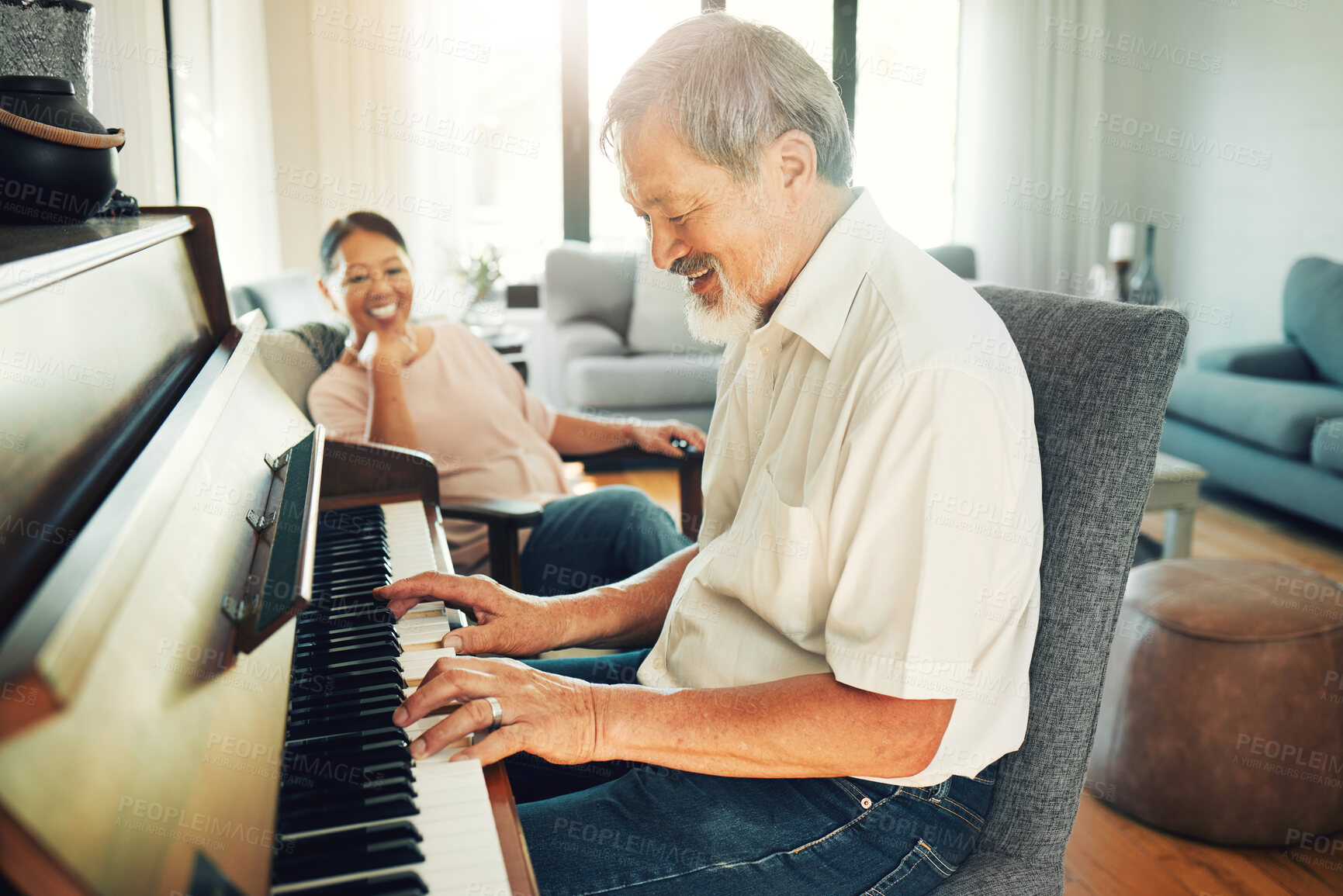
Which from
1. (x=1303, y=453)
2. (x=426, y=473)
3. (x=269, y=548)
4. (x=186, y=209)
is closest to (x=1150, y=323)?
(x=269, y=548)

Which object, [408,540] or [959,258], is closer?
[408,540]

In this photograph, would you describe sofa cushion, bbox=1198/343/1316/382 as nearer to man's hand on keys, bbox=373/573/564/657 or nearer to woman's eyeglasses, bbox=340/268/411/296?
woman's eyeglasses, bbox=340/268/411/296

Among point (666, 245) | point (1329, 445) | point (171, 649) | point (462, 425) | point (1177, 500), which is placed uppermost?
point (666, 245)

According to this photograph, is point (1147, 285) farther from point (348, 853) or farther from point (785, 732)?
point (348, 853)

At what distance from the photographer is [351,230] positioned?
2145mm

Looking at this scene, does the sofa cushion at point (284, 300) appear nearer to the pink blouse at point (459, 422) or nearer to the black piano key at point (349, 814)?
the pink blouse at point (459, 422)

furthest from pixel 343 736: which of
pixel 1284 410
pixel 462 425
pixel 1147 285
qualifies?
pixel 1147 285

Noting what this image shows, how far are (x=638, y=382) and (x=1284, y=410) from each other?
253cm

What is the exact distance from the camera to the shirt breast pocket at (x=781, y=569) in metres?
0.91

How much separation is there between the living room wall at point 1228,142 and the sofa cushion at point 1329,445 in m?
1.64

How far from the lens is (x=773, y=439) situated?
1.06 m

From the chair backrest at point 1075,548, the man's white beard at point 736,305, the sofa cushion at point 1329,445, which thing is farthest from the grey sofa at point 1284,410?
the man's white beard at point 736,305

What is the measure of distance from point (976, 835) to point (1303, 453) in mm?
2995

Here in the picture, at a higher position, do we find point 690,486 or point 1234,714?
point 690,486
